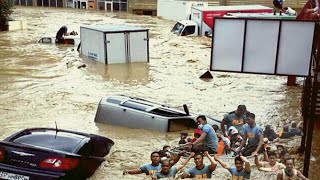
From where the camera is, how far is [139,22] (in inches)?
1660

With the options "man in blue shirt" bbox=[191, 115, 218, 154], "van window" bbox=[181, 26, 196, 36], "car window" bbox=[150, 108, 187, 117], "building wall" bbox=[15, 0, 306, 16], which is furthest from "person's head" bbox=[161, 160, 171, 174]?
"building wall" bbox=[15, 0, 306, 16]

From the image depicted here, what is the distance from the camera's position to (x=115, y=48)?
22781mm

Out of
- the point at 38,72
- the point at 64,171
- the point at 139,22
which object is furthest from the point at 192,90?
the point at 139,22

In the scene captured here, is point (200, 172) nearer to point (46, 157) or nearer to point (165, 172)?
point (165, 172)

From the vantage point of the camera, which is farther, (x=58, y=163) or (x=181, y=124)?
(x=181, y=124)

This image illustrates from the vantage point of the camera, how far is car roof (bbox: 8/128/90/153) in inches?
319

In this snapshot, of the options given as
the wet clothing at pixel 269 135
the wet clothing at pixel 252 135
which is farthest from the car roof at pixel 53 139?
the wet clothing at pixel 269 135

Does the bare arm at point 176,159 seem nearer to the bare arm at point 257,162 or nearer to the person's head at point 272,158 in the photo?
the bare arm at point 257,162

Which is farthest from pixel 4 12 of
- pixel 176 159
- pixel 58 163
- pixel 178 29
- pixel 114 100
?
pixel 58 163

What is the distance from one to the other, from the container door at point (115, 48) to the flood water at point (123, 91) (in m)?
0.52

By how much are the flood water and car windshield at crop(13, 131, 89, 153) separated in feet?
3.92

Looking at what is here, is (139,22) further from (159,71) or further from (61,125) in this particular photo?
(61,125)

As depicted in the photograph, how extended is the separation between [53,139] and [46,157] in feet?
2.92

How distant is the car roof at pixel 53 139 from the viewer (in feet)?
26.6
